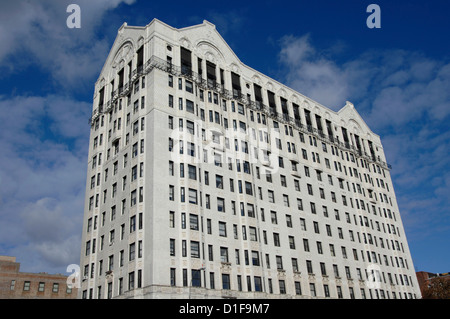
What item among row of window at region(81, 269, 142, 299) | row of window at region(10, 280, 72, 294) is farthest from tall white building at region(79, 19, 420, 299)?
row of window at region(10, 280, 72, 294)

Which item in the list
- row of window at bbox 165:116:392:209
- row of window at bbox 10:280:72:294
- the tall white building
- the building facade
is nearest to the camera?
the tall white building

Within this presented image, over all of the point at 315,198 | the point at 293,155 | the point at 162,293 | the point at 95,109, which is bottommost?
the point at 162,293

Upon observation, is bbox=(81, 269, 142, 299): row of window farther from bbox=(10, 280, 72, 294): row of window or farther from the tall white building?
bbox=(10, 280, 72, 294): row of window

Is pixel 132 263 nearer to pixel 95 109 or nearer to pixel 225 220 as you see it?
pixel 225 220

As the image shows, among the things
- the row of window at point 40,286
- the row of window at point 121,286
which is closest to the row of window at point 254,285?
the row of window at point 121,286

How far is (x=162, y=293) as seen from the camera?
45.3 m

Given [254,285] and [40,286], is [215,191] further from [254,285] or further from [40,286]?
[40,286]

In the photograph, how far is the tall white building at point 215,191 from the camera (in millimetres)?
51062

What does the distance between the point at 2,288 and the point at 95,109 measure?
51811 mm

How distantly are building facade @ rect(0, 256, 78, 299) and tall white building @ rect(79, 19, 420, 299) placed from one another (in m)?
45.5

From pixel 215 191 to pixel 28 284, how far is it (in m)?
64.6

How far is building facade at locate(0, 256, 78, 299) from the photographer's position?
304 ft

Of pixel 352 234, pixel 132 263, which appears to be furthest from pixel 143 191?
pixel 352 234

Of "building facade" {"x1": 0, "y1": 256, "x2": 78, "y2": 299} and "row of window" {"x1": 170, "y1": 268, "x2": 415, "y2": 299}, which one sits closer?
"row of window" {"x1": 170, "y1": 268, "x2": 415, "y2": 299}
